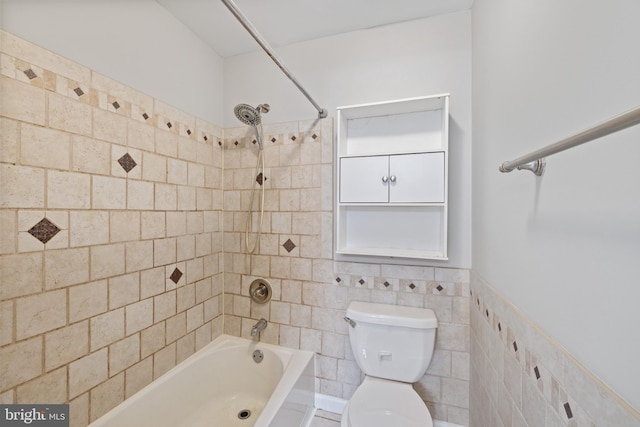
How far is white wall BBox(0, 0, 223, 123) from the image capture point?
0.92 meters

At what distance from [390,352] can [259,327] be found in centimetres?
89

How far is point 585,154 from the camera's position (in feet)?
1.80

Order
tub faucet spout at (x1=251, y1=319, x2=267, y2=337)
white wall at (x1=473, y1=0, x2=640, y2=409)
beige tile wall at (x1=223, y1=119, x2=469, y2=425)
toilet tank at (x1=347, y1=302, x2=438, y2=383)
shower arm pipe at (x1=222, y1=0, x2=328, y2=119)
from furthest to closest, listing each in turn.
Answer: tub faucet spout at (x1=251, y1=319, x2=267, y2=337) < beige tile wall at (x1=223, y1=119, x2=469, y2=425) < toilet tank at (x1=347, y1=302, x2=438, y2=383) < shower arm pipe at (x1=222, y1=0, x2=328, y2=119) < white wall at (x1=473, y1=0, x2=640, y2=409)

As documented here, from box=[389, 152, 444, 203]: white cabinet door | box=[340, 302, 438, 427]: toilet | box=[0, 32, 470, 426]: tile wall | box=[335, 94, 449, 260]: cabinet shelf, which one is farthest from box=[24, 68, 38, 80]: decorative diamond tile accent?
box=[340, 302, 438, 427]: toilet

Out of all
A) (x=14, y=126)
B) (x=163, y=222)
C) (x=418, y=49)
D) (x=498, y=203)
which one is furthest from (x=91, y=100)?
(x=498, y=203)

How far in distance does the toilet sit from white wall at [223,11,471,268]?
43cm

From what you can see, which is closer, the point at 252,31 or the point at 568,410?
the point at 568,410

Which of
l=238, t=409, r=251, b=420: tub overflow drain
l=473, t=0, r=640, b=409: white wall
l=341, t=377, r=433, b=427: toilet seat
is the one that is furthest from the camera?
l=238, t=409, r=251, b=420: tub overflow drain

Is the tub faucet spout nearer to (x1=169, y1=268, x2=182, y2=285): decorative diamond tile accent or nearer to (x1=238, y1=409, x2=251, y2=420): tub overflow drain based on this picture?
(x1=238, y1=409, x2=251, y2=420): tub overflow drain

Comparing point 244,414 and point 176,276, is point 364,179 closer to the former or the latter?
point 176,276

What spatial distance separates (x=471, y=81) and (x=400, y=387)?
1726 millimetres

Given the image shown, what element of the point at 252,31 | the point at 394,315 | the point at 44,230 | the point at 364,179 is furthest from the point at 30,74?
the point at 394,315

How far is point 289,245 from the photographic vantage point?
166 centimetres

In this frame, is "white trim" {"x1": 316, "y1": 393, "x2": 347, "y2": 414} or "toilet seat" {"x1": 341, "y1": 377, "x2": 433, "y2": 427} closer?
"toilet seat" {"x1": 341, "y1": 377, "x2": 433, "y2": 427}
